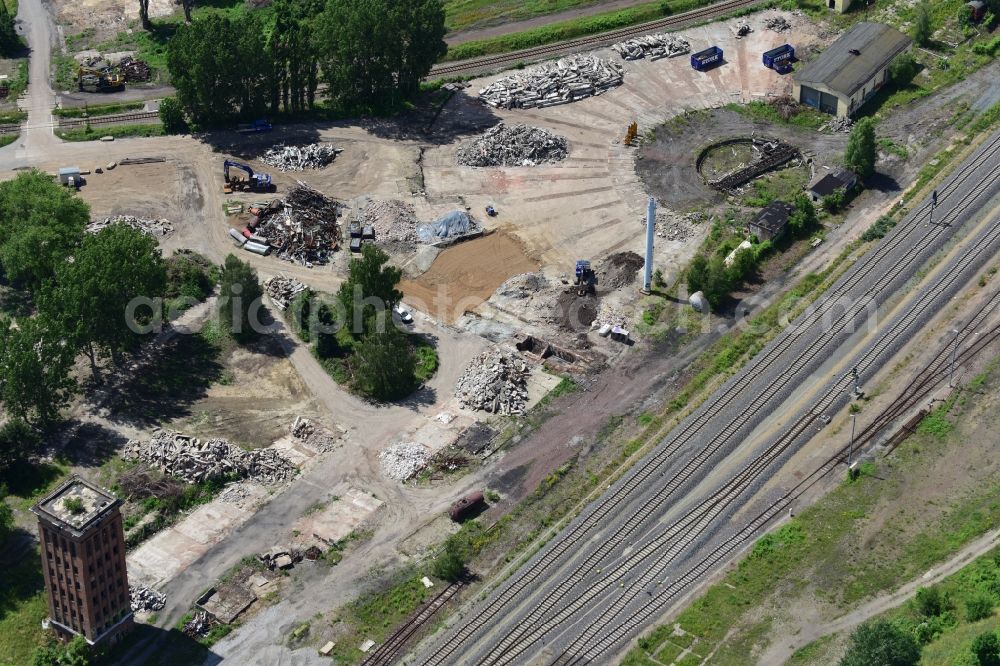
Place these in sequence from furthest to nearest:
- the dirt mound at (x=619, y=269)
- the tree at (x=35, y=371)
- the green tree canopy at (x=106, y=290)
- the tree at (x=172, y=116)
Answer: the tree at (x=172, y=116) < the dirt mound at (x=619, y=269) < the green tree canopy at (x=106, y=290) < the tree at (x=35, y=371)

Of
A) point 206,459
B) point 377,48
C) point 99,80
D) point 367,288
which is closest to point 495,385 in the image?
point 367,288

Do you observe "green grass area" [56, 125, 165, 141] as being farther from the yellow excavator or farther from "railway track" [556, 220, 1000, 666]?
"railway track" [556, 220, 1000, 666]

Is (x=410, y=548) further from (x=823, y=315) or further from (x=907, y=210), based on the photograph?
(x=907, y=210)

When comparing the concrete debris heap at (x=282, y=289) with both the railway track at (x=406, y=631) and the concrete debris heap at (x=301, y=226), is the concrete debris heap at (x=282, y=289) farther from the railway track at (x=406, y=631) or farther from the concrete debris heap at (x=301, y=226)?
the railway track at (x=406, y=631)

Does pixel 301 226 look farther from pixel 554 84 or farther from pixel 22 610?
pixel 22 610

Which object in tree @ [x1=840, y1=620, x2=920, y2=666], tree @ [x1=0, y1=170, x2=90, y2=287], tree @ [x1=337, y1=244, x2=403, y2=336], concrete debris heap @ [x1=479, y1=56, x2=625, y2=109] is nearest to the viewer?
tree @ [x1=840, y1=620, x2=920, y2=666]

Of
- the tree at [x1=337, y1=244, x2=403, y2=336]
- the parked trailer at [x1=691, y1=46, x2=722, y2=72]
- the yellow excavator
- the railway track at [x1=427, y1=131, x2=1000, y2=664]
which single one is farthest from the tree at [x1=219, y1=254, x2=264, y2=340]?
the parked trailer at [x1=691, y1=46, x2=722, y2=72]

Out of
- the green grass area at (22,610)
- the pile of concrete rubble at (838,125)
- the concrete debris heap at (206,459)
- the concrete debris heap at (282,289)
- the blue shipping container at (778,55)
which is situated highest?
the blue shipping container at (778,55)

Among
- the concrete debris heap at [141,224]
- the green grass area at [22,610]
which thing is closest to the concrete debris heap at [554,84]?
the concrete debris heap at [141,224]
